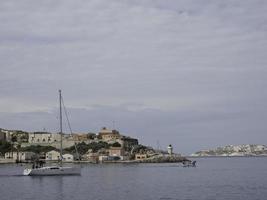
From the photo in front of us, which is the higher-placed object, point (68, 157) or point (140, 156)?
point (140, 156)

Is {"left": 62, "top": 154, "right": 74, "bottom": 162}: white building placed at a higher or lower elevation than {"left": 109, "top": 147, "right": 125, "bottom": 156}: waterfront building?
lower

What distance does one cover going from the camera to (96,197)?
153ft

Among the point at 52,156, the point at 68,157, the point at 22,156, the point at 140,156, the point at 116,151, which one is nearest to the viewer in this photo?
the point at 68,157

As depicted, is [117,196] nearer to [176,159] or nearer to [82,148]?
[176,159]

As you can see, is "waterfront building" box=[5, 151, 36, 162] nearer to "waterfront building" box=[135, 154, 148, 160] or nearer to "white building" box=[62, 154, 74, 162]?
"white building" box=[62, 154, 74, 162]

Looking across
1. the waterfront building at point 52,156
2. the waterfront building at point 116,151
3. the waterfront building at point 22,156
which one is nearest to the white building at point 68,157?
the waterfront building at point 52,156

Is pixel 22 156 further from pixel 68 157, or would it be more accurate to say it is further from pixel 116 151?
pixel 116 151

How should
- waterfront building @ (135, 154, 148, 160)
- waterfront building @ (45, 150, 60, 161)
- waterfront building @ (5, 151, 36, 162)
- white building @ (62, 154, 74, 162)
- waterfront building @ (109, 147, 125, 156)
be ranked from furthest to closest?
waterfront building @ (135, 154, 148, 160) → waterfront building @ (109, 147, 125, 156) → waterfront building @ (5, 151, 36, 162) → waterfront building @ (45, 150, 60, 161) → white building @ (62, 154, 74, 162)

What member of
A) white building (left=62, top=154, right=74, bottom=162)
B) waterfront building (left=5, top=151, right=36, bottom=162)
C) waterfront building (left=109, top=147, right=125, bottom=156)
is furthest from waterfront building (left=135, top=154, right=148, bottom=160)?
waterfront building (left=5, top=151, right=36, bottom=162)

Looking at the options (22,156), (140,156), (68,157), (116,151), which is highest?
(116,151)

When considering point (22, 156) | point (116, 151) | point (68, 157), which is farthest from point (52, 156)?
point (116, 151)

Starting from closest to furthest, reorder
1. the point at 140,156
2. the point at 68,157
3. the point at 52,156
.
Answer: the point at 68,157 → the point at 52,156 → the point at 140,156

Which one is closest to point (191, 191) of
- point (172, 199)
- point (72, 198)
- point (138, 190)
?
point (138, 190)

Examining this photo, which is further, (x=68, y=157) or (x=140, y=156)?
(x=140, y=156)
